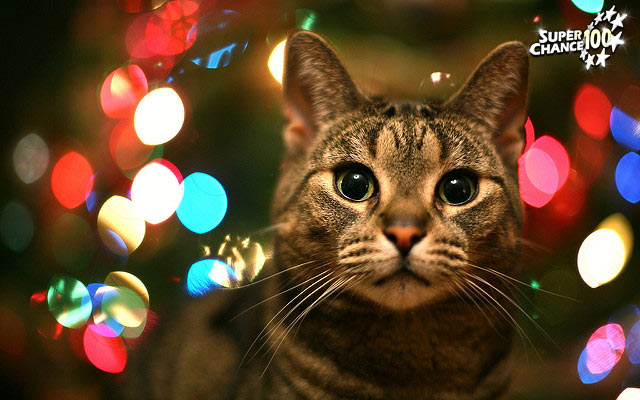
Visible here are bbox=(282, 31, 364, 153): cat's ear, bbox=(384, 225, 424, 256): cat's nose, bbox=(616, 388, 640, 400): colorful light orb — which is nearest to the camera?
bbox=(384, 225, 424, 256): cat's nose

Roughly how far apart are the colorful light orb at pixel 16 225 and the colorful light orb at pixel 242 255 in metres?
0.33

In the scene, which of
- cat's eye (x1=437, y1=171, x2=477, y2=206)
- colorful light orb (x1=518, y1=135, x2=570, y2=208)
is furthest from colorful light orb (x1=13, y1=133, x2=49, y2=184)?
colorful light orb (x1=518, y1=135, x2=570, y2=208)

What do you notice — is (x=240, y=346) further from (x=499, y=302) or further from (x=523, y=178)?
(x=523, y=178)

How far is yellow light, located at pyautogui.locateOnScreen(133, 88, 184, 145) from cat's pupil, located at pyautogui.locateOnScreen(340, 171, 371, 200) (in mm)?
259

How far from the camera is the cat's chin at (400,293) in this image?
1.88 feet

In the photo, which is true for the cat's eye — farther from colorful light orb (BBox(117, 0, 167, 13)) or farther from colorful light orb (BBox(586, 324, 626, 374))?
colorful light orb (BBox(117, 0, 167, 13))

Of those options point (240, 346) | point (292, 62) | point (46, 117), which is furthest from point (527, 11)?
point (46, 117)

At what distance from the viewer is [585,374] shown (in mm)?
752

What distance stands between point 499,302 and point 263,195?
1.18 feet

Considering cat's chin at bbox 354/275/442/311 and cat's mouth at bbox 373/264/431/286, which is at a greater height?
cat's mouth at bbox 373/264/431/286

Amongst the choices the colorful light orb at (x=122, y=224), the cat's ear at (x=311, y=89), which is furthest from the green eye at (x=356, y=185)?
the colorful light orb at (x=122, y=224)

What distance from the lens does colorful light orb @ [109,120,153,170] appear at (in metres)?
0.72

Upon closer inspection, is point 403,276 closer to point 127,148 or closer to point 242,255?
point 242,255

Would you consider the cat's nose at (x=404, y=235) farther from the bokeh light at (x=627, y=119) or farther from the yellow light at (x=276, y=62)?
the bokeh light at (x=627, y=119)
